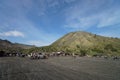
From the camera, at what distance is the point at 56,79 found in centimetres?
2114

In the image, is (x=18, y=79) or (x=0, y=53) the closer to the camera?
(x=18, y=79)

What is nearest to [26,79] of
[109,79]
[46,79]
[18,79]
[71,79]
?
[18,79]

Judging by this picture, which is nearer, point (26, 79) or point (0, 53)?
point (26, 79)

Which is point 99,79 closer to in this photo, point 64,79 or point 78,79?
point 78,79

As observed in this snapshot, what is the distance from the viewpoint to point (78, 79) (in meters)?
20.6

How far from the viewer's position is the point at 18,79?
21031mm

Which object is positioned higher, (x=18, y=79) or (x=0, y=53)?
(x=0, y=53)

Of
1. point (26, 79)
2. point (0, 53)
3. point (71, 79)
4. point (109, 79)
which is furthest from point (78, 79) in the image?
point (0, 53)

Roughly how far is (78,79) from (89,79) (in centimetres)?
152

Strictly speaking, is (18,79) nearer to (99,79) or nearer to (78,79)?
(78,79)

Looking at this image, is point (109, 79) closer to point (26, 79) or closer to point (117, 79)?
point (117, 79)

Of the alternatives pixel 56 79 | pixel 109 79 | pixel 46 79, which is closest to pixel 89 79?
pixel 109 79

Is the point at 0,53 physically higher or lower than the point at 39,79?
higher

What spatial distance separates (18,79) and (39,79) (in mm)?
2890
